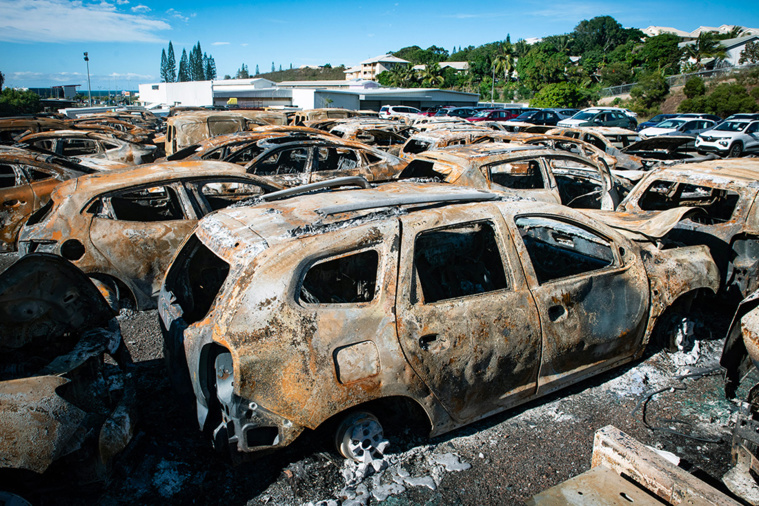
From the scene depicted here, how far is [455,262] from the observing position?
4414mm

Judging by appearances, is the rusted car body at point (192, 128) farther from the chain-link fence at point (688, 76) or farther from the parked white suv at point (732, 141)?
the chain-link fence at point (688, 76)

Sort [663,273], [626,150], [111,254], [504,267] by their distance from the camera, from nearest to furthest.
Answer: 1. [504,267]
2. [663,273]
3. [111,254]
4. [626,150]

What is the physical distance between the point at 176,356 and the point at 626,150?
11.3 meters

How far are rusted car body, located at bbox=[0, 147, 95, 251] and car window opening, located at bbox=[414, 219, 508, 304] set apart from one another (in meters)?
6.10

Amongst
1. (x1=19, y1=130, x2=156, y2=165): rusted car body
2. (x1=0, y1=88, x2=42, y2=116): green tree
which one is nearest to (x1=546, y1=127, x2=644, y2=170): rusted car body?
(x1=19, y1=130, x2=156, y2=165): rusted car body

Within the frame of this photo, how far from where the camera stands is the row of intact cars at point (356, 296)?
2619 millimetres

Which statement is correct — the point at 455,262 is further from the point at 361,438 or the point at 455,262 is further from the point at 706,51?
the point at 706,51

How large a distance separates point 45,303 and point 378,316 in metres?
2.26

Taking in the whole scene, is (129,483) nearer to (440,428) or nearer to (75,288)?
(75,288)

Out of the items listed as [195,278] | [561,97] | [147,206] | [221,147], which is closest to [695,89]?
[561,97]

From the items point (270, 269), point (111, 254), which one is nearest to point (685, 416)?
point (270, 269)

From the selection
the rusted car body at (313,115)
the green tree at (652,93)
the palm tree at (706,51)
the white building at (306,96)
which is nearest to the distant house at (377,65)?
the white building at (306,96)

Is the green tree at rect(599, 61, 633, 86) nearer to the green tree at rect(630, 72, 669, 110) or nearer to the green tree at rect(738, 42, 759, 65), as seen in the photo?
the green tree at rect(738, 42, 759, 65)

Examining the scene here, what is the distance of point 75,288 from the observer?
3.30m
